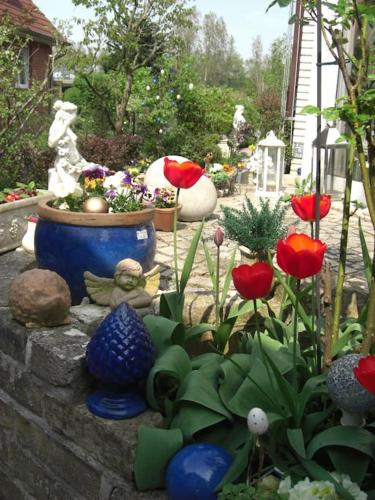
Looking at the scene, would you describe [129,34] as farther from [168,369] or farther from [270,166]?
[168,369]

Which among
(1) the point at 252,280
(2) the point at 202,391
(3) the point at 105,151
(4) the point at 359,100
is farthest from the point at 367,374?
(3) the point at 105,151

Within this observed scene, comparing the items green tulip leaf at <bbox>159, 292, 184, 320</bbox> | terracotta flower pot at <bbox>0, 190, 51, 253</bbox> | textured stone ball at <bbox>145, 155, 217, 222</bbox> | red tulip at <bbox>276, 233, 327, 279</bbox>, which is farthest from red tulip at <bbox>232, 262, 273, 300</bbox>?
textured stone ball at <bbox>145, 155, 217, 222</bbox>

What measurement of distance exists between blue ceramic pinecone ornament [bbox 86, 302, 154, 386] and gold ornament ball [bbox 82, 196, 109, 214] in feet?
3.88

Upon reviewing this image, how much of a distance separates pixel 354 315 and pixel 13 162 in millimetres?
5015

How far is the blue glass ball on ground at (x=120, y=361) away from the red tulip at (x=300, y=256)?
2.22 ft

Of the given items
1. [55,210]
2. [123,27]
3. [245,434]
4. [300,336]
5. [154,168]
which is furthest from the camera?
[123,27]

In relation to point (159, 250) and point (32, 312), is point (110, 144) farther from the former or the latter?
point (32, 312)

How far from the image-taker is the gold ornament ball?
3100mm

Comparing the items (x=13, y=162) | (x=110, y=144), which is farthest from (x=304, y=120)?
(x=13, y=162)

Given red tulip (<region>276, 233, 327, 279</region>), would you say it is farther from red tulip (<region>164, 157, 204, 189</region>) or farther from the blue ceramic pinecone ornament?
red tulip (<region>164, 157, 204, 189</region>)

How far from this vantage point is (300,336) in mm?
2723

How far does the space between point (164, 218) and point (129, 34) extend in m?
6.67

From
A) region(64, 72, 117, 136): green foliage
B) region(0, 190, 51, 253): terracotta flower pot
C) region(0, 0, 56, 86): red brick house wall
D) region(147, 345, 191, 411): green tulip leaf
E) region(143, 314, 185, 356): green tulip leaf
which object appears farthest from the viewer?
region(0, 0, 56, 86): red brick house wall

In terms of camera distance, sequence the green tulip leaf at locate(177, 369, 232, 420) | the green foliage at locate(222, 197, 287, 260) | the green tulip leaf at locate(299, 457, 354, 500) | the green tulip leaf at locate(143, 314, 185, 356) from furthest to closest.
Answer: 1. the green foliage at locate(222, 197, 287, 260)
2. the green tulip leaf at locate(143, 314, 185, 356)
3. the green tulip leaf at locate(177, 369, 232, 420)
4. the green tulip leaf at locate(299, 457, 354, 500)
